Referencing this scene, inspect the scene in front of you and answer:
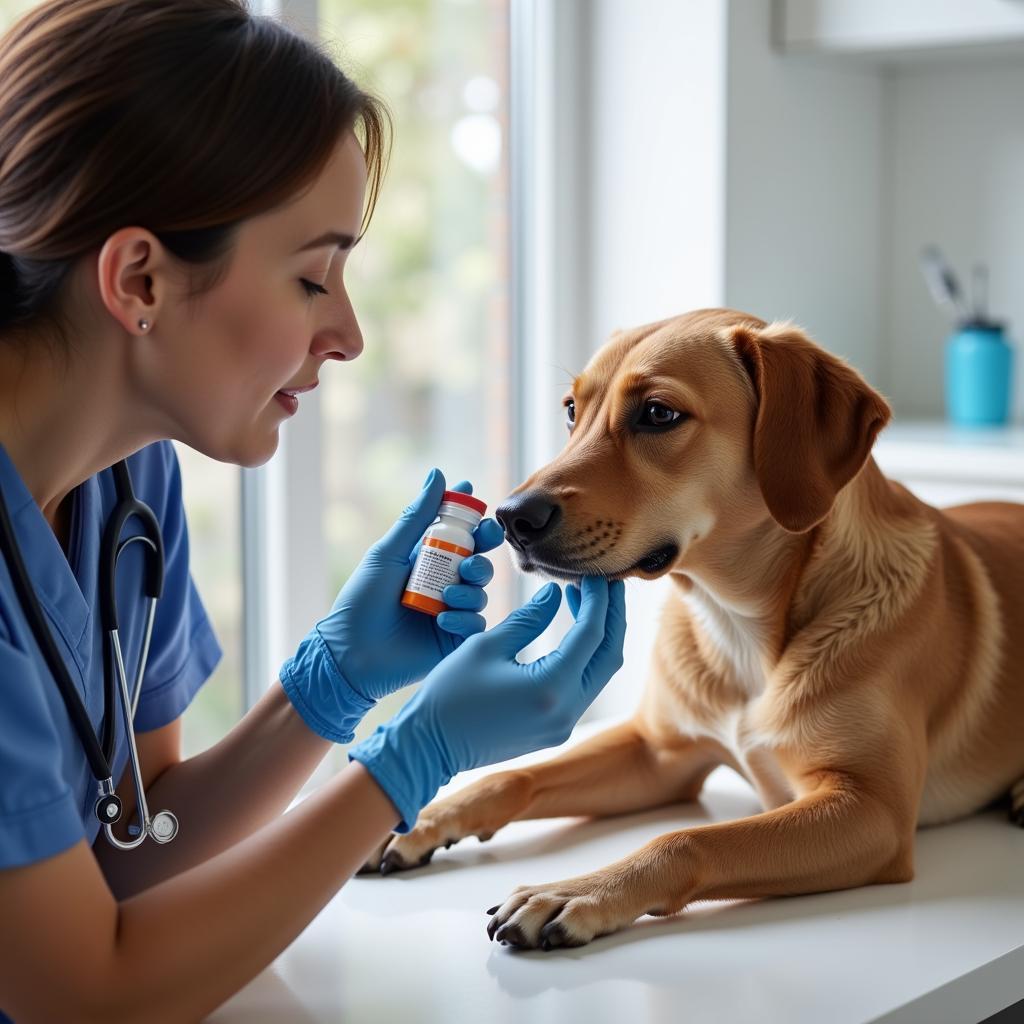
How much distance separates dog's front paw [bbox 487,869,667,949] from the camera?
42.2 inches

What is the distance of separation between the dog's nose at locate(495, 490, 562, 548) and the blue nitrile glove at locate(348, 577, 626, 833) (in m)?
0.11

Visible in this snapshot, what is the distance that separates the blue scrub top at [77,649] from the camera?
0.86 meters

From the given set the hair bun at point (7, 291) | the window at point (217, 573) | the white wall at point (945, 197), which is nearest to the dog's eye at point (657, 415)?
the hair bun at point (7, 291)

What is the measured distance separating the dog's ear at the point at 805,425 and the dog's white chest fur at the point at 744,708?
0.16m

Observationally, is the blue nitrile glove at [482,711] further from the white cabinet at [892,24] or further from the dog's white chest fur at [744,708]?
the white cabinet at [892,24]

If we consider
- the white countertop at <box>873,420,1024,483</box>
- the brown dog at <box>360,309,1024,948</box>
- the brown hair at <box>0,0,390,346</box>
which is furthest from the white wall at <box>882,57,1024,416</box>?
the brown hair at <box>0,0,390,346</box>

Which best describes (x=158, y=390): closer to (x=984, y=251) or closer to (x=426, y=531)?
(x=426, y=531)

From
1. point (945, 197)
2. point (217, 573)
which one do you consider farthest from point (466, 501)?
point (945, 197)

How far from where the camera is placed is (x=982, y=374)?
2.41 m

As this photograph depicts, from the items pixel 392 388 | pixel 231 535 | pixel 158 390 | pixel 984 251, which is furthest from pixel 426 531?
Answer: pixel 984 251

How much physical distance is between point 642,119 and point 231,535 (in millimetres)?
1037

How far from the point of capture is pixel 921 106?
2625 millimetres

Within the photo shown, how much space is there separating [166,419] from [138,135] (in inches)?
9.6

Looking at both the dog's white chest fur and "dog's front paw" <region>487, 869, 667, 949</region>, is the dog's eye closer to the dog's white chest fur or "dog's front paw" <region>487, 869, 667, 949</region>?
the dog's white chest fur
